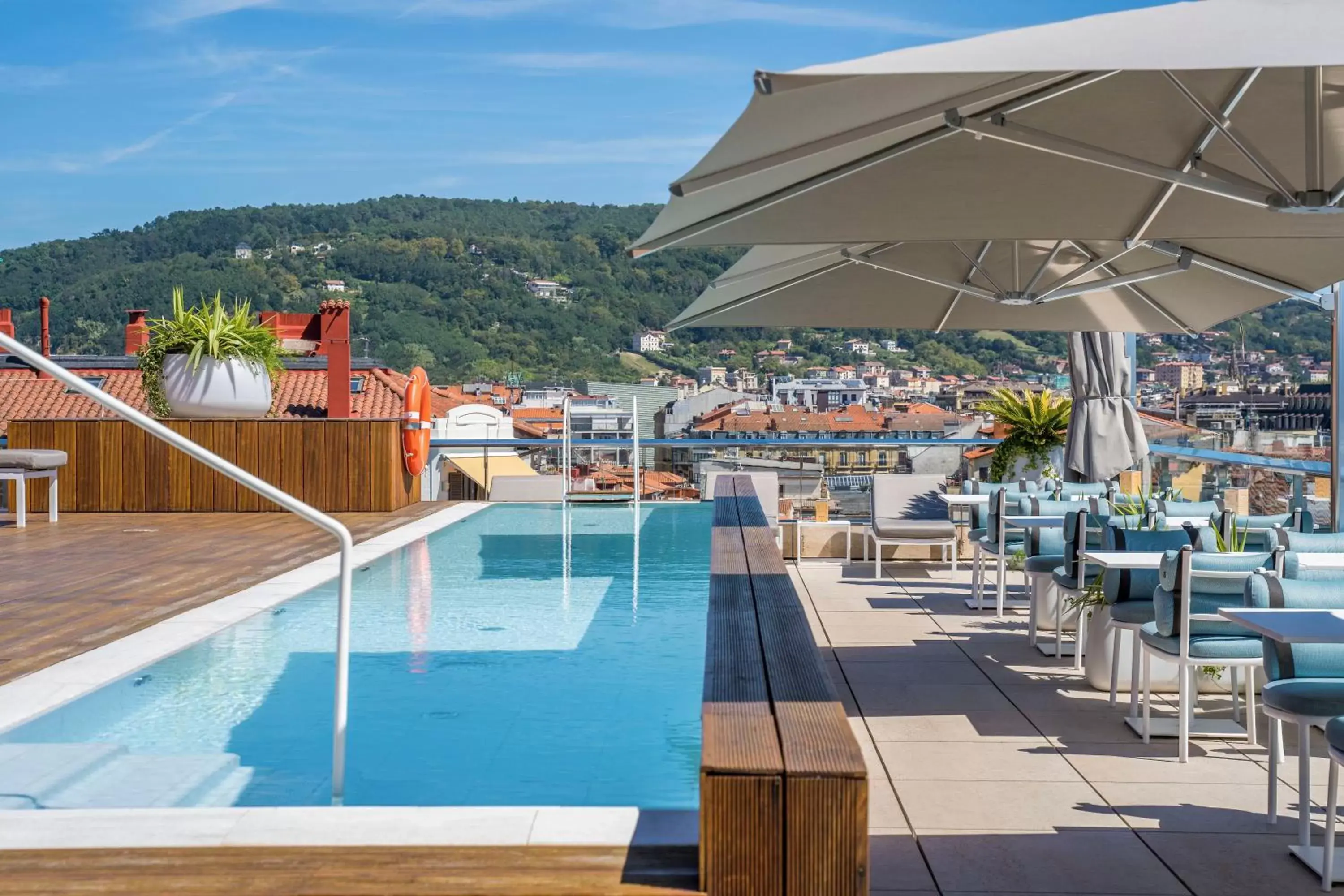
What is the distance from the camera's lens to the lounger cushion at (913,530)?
913cm

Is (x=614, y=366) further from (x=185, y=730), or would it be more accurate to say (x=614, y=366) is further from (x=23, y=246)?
(x=185, y=730)

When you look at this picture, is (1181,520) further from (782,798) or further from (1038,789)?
(782,798)

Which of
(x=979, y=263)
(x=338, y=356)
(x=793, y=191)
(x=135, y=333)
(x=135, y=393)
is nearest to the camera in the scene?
(x=793, y=191)

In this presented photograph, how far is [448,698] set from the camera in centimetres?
484

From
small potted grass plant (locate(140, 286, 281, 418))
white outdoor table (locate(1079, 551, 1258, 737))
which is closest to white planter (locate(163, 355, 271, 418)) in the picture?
small potted grass plant (locate(140, 286, 281, 418))

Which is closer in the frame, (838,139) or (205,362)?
(838,139)

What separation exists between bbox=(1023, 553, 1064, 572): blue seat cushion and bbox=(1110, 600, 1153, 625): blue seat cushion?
1.15 metres

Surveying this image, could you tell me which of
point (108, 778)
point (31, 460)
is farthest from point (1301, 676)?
point (31, 460)

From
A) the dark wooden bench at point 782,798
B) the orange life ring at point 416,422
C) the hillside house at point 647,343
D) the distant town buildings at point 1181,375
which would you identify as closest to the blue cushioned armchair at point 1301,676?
the dark wooden bench at point 782,798

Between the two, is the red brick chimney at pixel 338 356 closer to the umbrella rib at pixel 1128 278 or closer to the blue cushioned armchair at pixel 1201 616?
the umbrella rib at pixel 1128 278

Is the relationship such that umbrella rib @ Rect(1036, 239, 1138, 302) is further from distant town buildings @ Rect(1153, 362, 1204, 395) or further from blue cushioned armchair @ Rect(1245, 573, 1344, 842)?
distant town buildings @ Rect(1153, 362, 1204, 395)

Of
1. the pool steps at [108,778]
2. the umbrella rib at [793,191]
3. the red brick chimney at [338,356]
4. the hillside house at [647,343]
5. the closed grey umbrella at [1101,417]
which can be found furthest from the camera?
the hillside house at [647,343]

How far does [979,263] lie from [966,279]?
28 cm

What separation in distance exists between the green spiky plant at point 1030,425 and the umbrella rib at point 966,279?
340 centimetres
